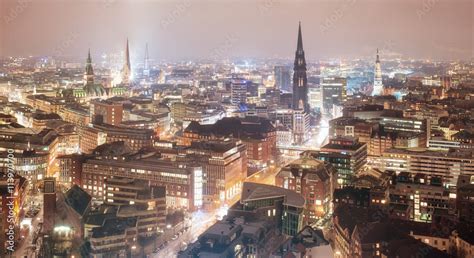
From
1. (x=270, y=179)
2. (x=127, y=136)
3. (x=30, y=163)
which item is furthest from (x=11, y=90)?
(x=270, y=179)

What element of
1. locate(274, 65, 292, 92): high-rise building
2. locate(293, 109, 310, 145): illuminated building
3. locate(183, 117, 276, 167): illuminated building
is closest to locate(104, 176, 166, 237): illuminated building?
locate(183, 117, 276, 167): illuminated building

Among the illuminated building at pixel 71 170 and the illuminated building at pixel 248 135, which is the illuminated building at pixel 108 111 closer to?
the illuminated building at pixel 248 135

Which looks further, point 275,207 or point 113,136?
point 113,136

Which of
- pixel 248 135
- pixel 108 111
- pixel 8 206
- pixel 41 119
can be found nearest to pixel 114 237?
pixel 8 206

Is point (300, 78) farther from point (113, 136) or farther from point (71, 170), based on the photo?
point (71, 170)

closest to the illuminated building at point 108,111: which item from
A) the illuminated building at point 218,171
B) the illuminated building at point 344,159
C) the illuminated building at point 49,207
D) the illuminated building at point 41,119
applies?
the illuminated building at point 41,119

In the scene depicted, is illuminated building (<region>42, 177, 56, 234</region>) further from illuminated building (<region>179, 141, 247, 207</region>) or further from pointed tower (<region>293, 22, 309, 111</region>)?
pointed tower (<region>293, 22, 309, 111</region>)
